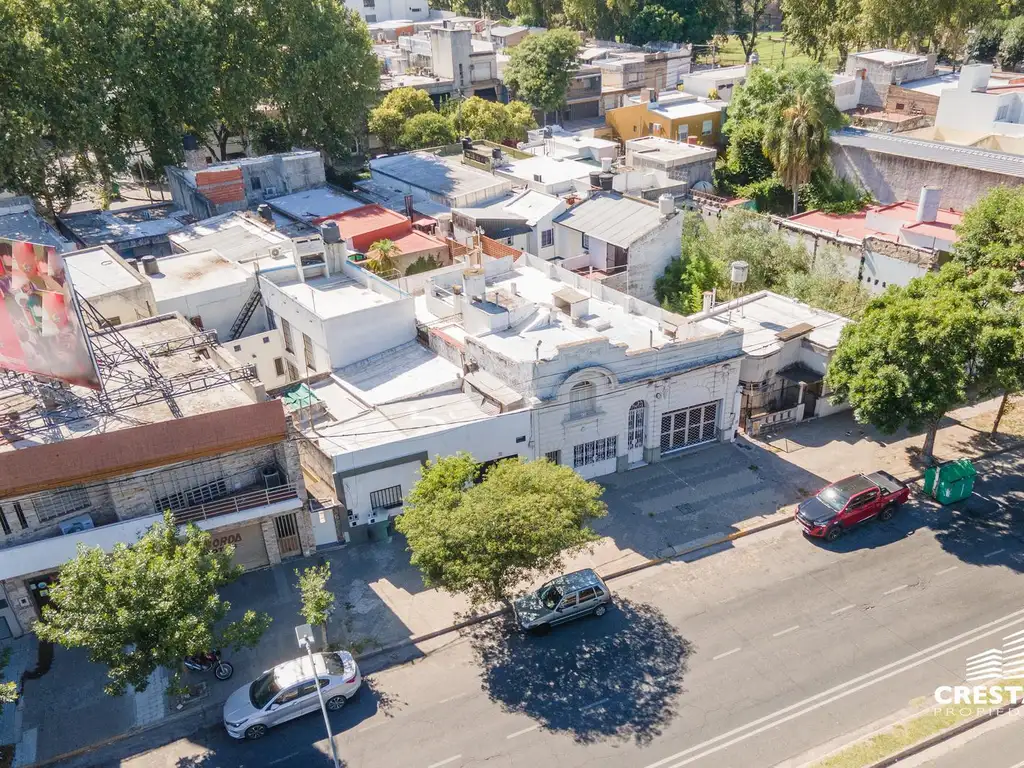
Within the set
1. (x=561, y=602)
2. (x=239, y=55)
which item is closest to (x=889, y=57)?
(x=239, y=55)

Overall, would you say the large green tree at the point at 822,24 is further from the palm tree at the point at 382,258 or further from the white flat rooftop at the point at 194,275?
the white flat rooftop at the point at 194,275

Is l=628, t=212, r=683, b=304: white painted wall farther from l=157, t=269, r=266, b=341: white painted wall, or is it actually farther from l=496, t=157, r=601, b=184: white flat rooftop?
l=157, t=269, r=266, b=341: white painted wall

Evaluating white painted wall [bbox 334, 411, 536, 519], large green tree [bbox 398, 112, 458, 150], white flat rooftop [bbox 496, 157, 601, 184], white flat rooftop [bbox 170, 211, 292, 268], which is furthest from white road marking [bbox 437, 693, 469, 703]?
large green tree [bbox 398, 112, 458, 150]

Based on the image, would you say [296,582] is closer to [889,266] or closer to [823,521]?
[823,521]

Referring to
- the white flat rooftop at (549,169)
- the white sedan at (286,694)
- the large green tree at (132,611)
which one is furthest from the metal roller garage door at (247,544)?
the white flat rooftop at (549,169)

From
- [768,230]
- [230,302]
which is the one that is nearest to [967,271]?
[768,230]
